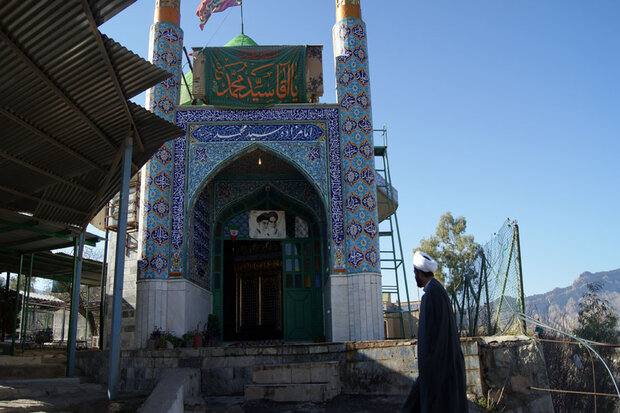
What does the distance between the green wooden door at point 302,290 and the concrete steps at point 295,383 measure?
637 cm

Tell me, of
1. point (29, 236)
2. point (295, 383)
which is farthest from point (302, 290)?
point (295, 383)

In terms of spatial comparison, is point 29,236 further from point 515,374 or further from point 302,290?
point 515,374

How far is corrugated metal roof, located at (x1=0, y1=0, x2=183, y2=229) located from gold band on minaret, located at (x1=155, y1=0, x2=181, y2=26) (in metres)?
5.76

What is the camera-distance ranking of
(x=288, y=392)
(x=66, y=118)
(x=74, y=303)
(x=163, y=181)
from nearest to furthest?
(x=66, y=118) → (x=288, y=392) → (x=74, y=303) → (x=163, y=181)

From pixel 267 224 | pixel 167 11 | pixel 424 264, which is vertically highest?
pixel 167 11

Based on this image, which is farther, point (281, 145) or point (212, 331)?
point (212, 331)

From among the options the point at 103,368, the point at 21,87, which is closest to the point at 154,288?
the point at 103,368

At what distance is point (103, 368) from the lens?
8555 mm

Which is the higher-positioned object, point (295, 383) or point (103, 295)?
point (103, 295)

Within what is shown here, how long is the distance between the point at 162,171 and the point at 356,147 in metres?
4.32

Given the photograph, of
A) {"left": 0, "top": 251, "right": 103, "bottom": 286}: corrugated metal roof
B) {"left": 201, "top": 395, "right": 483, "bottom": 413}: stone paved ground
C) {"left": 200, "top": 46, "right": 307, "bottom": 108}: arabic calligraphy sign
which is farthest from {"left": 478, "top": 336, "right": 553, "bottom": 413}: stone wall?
{"left": 0, "top": 251, "right": 103, "bottom": 286}: corrugated metal roof

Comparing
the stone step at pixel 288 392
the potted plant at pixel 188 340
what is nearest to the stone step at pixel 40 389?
the stone step at pixel 288 392

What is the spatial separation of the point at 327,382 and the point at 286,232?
7434 mm

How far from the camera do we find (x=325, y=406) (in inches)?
249
